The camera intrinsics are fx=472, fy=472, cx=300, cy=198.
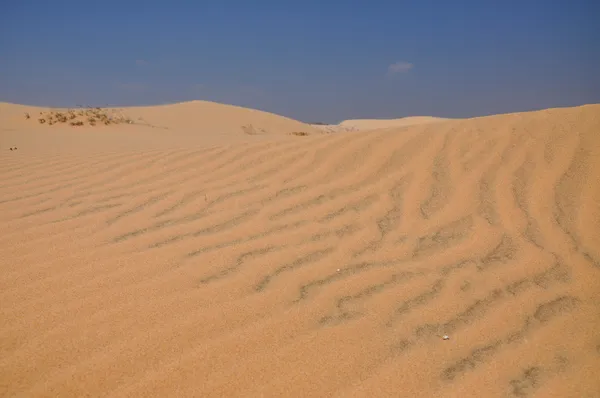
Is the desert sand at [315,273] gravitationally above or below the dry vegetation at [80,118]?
below

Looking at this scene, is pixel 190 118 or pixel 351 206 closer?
pixel 351 206

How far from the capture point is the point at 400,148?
13.1 feet

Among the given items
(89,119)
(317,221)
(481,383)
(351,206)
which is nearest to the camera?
(481,383)

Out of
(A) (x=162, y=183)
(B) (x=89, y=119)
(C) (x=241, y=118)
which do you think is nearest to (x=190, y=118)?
(C) (x=241, y=118)

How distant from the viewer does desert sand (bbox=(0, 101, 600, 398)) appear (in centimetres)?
149

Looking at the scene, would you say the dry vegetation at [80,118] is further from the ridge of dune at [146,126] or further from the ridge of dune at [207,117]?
the ridge of dune at [207,117]

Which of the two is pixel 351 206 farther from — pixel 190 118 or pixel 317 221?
pixel 190 118

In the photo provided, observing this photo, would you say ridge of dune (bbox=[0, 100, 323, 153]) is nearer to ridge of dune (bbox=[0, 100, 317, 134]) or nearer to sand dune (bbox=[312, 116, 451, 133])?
ridge of dune (bbox=[0, 100, 317, 134])

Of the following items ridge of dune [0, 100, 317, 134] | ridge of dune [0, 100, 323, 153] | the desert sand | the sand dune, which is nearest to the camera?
the desert sand

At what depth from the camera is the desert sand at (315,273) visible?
58.8 inches

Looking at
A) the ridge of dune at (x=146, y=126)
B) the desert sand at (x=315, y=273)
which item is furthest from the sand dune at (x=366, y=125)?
the desert sand at (x=315, y=273)

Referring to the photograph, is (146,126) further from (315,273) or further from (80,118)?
(315,273)

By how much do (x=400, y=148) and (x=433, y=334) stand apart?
8.21ft

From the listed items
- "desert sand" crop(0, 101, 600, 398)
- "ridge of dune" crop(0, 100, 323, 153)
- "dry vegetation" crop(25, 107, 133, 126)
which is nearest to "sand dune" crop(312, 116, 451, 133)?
"ridge of dune" crop(0, 100, 323, 153)
